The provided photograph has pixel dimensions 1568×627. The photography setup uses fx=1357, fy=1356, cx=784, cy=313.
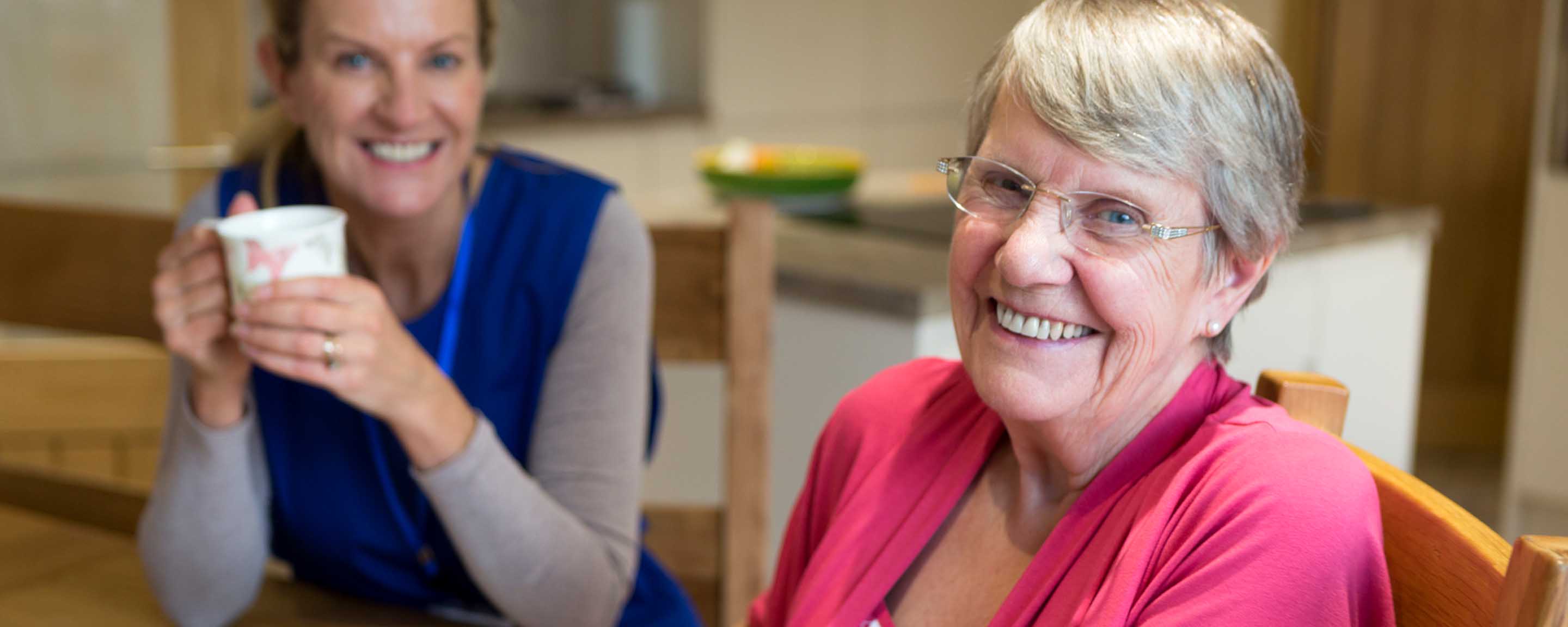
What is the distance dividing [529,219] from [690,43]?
138 inches

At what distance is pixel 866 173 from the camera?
340 cm

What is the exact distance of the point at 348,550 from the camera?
1275mm

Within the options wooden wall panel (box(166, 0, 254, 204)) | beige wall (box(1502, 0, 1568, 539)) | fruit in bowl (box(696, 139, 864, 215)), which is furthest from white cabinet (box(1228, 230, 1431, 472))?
wooden wall panel (box(166, 0, 254, 204))

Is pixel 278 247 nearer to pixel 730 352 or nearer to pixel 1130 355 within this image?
pixel 730 352

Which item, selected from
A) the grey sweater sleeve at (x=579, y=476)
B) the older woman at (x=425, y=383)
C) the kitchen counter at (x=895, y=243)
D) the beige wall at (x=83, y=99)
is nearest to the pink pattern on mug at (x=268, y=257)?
the older woman at (x=425, y=383)

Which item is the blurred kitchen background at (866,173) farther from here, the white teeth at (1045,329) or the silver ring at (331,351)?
the silver ring at (331,351)

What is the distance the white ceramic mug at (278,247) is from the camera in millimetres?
991

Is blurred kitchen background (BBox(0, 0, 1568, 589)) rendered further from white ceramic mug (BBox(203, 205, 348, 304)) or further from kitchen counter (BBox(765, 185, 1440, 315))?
white ceramic mug (BBox(203, 205, 348, 304))

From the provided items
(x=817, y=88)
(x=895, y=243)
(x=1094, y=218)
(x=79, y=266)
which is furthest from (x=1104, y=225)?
(x=817, y=88)

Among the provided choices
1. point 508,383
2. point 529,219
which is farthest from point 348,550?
point 529,219

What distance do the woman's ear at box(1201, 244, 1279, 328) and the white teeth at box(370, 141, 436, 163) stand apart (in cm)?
74

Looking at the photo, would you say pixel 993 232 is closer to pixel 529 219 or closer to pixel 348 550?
pixel 529 219

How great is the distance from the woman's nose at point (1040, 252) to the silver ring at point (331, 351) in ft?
1.71

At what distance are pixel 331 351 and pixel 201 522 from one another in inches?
11.1
